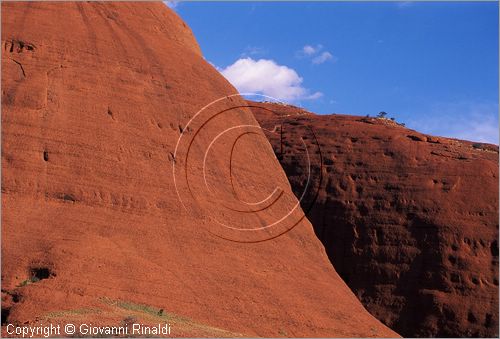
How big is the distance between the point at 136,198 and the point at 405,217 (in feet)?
62.3

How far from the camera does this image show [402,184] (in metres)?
50.3

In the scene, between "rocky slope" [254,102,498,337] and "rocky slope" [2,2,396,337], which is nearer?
"rocky slope" [2,2,396,337]

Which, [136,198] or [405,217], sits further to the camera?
[405,217]

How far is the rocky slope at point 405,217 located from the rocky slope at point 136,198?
16.9 feet

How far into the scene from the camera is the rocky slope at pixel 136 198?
30484 millimetres

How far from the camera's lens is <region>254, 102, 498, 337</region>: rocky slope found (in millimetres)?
45906

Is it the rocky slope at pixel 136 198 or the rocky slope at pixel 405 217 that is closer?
the rocky slope at pixel 136 198

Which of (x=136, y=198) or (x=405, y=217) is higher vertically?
(x=405, y=217)

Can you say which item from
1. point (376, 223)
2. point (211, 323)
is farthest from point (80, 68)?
point (376, 223)

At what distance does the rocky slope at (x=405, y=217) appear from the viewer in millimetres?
45906

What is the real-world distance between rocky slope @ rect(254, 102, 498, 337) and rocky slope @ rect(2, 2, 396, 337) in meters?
5.16

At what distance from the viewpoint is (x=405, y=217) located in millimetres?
48906

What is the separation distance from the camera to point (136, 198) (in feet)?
116

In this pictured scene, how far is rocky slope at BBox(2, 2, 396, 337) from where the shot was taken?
30.5 meters
